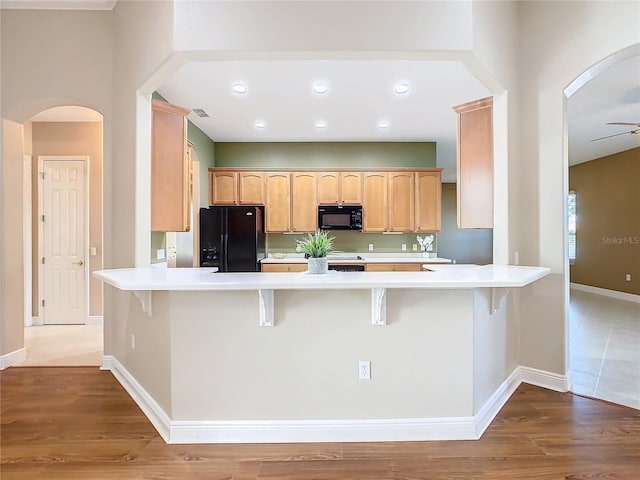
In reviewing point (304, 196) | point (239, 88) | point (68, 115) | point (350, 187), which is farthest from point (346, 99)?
point (68, 115)

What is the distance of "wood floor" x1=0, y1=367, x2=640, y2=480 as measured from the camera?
200cm

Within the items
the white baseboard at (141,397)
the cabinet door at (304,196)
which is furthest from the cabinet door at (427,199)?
the white baseboard at (141,397)

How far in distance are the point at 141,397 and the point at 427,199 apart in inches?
196

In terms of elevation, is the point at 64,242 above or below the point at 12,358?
above

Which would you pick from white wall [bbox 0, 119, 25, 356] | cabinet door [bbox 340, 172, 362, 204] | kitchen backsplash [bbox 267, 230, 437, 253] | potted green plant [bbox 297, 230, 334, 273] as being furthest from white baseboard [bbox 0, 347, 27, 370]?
cabinet door [bbox 340, 172, 362, 204]

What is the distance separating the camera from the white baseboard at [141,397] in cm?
239

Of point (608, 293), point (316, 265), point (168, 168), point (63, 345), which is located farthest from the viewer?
point (608, 293)

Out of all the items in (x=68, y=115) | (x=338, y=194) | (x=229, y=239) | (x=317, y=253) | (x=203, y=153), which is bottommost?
(x=317, y=253)

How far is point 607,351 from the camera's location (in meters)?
4.00

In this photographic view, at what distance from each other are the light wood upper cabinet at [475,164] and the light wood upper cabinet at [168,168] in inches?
97.4

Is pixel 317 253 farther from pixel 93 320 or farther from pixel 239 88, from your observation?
pixel 93 320

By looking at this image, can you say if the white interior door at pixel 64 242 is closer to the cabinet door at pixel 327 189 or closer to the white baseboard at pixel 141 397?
the white baseboard at pixel 141 397

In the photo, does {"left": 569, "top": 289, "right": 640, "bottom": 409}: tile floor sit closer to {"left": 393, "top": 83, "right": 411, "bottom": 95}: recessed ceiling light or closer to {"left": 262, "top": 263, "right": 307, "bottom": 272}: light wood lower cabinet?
{"left": 393, "top": 83, "right": 411, "bottom": 95}: recessed ceiling light

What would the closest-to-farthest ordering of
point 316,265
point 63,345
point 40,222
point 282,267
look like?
point 316,265 < point 63,345 < point 40,222 < point 282,267
